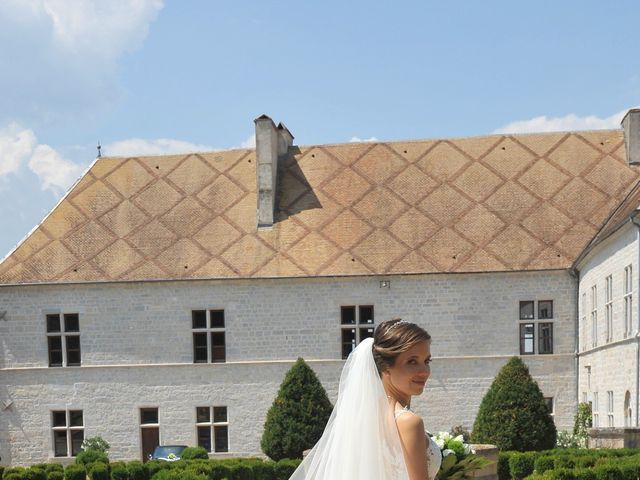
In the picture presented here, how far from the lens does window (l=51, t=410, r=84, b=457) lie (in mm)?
24453

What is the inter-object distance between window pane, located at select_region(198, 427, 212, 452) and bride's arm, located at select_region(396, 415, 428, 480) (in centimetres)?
2139

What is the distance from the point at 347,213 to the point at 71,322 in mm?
7891

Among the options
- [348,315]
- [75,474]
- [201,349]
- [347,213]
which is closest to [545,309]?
[348,315]

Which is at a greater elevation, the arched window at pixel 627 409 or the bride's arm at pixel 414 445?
the bride's arm at pixel 414 445

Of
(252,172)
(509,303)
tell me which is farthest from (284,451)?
(252,172)

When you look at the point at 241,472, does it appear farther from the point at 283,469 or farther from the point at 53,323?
the point at 53,323

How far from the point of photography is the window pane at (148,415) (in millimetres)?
24359

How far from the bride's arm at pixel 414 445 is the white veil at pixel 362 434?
112 mm

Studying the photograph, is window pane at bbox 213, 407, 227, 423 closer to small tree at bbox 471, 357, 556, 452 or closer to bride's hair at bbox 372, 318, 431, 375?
small tree at bbox 471, 357, 556, 452

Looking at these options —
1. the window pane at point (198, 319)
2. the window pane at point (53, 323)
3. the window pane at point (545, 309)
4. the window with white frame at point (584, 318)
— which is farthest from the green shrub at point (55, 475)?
the window with white frame at point (584, 318)

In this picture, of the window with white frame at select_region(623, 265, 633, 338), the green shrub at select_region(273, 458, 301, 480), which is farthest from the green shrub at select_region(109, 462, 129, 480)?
the window with white frame at select_region(623, 265, 633, 338)

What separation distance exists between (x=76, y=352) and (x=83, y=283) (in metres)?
1.89

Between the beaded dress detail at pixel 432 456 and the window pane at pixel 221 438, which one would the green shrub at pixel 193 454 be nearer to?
the window pane at pixel 221 438

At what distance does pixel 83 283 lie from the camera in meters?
24.3
